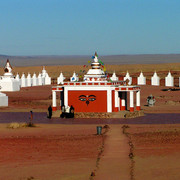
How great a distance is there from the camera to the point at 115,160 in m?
22.1

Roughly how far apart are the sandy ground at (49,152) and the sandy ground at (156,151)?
1.71 m

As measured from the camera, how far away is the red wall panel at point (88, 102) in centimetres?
4306

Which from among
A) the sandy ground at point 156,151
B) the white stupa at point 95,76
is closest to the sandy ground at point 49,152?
the sandy ground at point 156,151

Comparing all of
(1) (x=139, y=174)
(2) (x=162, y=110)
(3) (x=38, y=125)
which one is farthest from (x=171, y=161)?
(2) (x=162, y=110)

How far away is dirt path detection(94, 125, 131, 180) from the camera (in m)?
19.2

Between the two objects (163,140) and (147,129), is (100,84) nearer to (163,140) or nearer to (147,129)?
(147,129)

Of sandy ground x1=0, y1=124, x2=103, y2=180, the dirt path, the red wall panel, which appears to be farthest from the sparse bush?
the red wall panel

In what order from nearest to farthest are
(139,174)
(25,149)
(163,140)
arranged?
(139,174) → (25,149) → (163,140)

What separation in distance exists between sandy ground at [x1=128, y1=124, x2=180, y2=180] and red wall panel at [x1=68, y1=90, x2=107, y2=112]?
26.9ft

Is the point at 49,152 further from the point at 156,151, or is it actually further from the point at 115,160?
the point at 156,151

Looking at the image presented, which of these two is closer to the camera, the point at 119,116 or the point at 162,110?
the point at 119,116

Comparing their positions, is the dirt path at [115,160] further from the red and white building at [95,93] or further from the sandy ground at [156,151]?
the red and white building at [95,93]

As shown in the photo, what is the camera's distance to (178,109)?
4859 cm

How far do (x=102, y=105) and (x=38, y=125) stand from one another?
808cm
